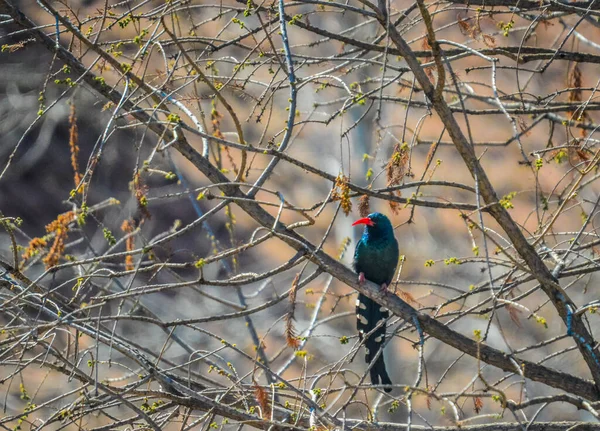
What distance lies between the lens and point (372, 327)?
5.23 m

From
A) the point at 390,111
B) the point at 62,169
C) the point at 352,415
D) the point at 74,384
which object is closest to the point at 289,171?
the point at 390,111

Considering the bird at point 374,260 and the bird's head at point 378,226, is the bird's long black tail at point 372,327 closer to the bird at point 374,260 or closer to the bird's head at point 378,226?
the bird at point 374,260

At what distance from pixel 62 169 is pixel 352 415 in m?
7.08

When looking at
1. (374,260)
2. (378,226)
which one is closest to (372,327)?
(374,260)

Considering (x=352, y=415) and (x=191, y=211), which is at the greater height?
(x=191, y=211)

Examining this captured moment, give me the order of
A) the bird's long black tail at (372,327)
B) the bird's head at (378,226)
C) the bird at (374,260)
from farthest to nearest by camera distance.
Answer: the bird's head at (378,226), the bird at (374,260), the bird's long black tail at (372,327)

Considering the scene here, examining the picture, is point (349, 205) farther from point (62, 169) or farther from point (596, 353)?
point (62, 169)

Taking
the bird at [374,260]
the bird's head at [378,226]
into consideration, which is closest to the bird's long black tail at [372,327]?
the bird at [374,260]

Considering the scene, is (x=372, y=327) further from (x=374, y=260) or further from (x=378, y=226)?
(x=378, y=226)

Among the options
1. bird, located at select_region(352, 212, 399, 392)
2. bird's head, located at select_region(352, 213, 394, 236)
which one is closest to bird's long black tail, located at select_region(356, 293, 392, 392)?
bird, located at select_region(352, 212, 399, 392)

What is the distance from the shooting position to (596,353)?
12.8 feet

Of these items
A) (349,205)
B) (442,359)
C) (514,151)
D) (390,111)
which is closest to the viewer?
(349,205)

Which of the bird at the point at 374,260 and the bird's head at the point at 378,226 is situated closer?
the bird at the point at 374,260

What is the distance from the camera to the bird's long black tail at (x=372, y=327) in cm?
486
